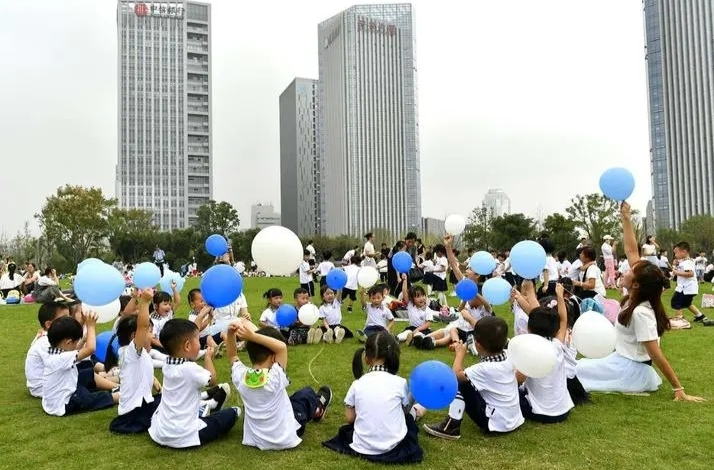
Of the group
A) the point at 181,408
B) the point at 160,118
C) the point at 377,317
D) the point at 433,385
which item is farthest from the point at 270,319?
the point at 160,118

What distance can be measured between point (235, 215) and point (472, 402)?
55307 mm

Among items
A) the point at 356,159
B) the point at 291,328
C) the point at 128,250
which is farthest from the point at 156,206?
the point at 291,328

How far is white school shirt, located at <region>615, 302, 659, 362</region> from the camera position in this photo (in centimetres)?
541

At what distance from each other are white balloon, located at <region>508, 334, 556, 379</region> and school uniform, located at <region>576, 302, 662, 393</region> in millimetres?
1881

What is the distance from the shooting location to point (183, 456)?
4.22 meters

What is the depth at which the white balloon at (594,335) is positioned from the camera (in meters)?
4.92

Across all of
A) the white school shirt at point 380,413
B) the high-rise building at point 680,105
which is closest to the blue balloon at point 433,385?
the white school shirt at point 380,413

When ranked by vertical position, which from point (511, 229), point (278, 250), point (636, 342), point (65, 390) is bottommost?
point (65, 390)

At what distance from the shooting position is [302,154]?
140m

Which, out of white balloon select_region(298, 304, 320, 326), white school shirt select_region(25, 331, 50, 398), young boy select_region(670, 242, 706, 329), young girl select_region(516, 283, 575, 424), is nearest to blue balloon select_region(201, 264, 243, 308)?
white school shirt select_region(25, 331, 50, 398)

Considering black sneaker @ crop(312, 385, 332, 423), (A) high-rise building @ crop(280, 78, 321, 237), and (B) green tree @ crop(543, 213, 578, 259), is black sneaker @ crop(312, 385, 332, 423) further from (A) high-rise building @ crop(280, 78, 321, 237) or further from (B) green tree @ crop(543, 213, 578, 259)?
(A) high-rise building @ crop(280, 78, 321, 237)

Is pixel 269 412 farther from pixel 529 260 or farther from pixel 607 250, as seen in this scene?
pixel 607 250

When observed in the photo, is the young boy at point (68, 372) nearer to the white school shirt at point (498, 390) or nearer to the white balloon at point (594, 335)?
the white school shirt at point (498, 390)

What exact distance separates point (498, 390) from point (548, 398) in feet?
2.20
